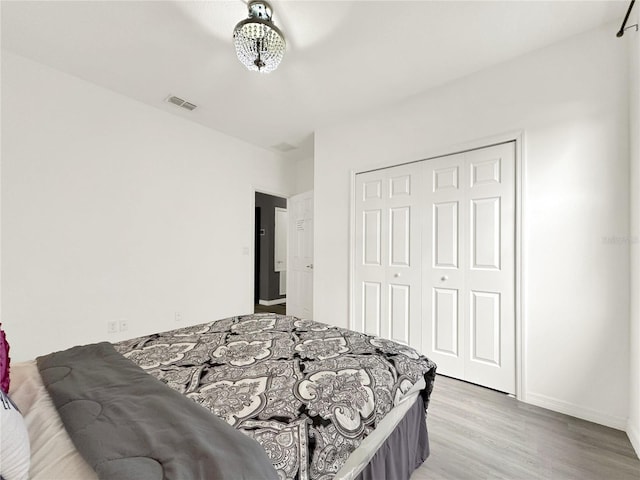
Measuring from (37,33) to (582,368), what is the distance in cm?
462

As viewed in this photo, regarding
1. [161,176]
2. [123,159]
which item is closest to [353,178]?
[161,176]

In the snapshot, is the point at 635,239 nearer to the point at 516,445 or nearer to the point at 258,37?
the point at 516,445

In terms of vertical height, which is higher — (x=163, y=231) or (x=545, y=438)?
(x=163, y=231)

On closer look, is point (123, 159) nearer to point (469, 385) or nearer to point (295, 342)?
point (295, 342)

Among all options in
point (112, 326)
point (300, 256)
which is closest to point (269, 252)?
point (300, 256)

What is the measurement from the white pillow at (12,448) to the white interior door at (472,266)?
265cm

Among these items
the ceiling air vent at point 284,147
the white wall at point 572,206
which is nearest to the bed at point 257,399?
the white wall at point 572,206

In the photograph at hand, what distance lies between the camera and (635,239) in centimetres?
173

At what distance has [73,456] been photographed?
→ 70 centimetres

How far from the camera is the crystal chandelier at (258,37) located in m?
1.73

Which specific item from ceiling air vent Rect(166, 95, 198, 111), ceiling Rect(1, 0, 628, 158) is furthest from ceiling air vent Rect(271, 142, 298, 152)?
ceiling air vent Rect(166, 95, 198, 111)

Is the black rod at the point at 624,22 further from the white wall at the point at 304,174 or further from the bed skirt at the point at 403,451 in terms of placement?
the white wall at the point at 304,174

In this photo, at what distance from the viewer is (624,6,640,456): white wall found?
164 centimetres

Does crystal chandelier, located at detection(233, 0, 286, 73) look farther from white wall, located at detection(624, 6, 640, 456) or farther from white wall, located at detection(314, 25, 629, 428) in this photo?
white wall, located at detection(624, 6, 640, 456)
